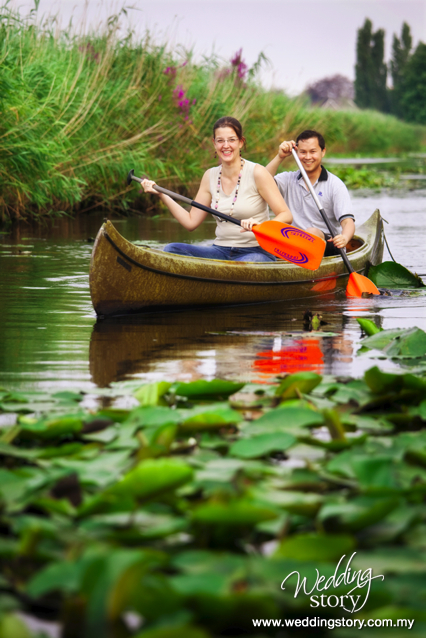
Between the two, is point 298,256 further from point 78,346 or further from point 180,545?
point 180,545

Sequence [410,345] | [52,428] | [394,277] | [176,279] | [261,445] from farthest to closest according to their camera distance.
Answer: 1. [394,277]
2. [176,279]
3. [410,345]
4. [52,428]
5. [261,445]

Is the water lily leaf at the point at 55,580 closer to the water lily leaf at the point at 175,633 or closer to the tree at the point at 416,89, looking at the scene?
the water lily leaf at the point at 175,633

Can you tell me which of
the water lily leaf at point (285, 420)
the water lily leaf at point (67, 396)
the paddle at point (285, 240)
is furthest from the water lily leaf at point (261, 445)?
the paddle at point (285, 240)

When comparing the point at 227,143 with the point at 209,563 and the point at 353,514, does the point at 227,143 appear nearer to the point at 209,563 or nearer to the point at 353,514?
the point at 353,514

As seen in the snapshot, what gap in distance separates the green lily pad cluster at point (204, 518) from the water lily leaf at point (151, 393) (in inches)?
6.1

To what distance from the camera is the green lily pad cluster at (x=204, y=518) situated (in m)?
1.31

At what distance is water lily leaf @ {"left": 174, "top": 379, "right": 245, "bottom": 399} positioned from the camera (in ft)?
8.43

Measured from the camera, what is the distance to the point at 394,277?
18.5 ft

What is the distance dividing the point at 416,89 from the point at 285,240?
177 feet

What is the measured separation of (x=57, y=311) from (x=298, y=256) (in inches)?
59.5

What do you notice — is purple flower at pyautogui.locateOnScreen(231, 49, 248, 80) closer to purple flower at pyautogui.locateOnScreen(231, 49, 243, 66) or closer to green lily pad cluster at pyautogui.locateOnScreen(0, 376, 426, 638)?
purple flower at pyautogui.locateOnScreen(231, 49, 243, 66)

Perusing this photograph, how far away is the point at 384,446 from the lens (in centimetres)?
203

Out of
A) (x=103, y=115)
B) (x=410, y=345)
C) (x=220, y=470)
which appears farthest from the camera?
(x=103, y=115)

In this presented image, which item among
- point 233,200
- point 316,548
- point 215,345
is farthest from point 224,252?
point 316,548
